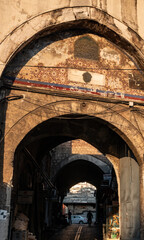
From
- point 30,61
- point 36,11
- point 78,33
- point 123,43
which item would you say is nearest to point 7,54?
point 30,61

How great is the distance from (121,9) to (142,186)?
4781mm

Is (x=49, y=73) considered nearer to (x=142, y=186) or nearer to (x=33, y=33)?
(x=33, y=33)

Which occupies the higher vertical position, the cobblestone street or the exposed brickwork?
the exposed brickwork

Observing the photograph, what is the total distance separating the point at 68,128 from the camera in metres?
10.9

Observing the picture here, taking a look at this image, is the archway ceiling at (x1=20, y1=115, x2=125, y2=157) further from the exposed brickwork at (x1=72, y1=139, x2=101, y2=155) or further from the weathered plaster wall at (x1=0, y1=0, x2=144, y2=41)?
the exposed brickwork at (x1=72, y1=139, x2=101, y2=155)

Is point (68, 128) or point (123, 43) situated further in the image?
point (68, 128)

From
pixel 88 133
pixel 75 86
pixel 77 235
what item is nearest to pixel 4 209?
pixel 75 86

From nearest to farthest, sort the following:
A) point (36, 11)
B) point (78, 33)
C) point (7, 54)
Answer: point (7, 54) → point (36, 11) → point (78, 33)

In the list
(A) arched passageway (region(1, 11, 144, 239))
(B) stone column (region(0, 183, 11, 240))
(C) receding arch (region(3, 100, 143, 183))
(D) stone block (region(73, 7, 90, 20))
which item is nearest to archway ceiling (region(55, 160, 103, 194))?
(A) arched passageway (region(1, 11, 144, 239))

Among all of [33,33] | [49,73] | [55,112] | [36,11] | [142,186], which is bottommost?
[142,186]

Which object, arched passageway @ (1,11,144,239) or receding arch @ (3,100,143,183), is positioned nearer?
receding arch @ (3,100,143,183)

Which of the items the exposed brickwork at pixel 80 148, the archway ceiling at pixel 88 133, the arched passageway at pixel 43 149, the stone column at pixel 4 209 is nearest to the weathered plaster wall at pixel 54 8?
the arched passageway at pixel 43 149

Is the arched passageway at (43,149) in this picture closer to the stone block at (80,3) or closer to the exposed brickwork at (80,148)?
the stone block at (80,3)

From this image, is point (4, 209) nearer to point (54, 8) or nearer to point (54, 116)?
point (54, 116)
